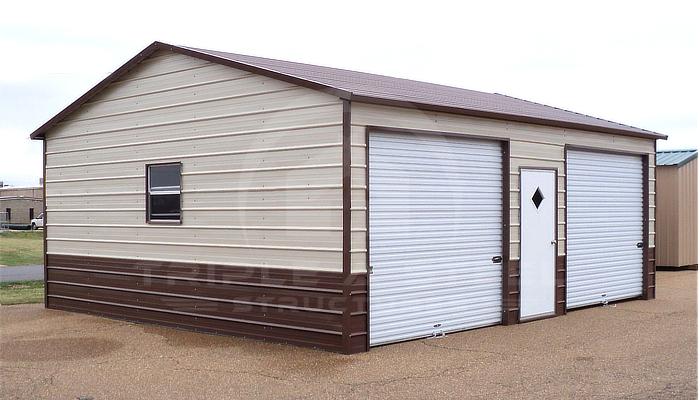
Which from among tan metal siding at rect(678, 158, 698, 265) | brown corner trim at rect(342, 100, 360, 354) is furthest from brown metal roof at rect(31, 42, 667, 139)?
tan metal siding at rect(678, 158, 698, 265)

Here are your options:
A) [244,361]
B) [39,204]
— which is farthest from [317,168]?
[39,204]

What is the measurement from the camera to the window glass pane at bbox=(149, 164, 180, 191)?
36.3ft

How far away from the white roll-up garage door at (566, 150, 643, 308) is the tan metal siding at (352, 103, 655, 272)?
11.3 inches

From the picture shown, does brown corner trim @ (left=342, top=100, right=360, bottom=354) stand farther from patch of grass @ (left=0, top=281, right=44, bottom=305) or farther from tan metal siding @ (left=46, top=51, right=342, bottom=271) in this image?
patch of grass @ (left=0, top=281, right=44, bottom=305)

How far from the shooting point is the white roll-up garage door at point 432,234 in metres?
9.48

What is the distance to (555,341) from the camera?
9.84m

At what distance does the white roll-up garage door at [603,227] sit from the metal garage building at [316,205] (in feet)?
0.13

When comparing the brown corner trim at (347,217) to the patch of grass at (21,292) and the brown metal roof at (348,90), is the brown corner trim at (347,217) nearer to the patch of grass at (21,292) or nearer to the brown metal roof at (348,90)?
the brown metal roof at (348,90)

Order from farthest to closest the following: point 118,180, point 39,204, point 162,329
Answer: point 39,204, point 118,180, point 162,329

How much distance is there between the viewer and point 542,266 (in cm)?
1167

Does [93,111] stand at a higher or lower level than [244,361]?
higher

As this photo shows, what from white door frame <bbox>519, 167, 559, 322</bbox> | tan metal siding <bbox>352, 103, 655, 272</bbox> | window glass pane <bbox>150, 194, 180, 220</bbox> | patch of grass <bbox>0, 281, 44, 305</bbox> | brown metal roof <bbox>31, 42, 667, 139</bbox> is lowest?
patch of grass <bbox>0, 281, 44, 305</bbox>

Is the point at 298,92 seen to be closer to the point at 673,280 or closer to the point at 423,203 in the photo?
the point at 423,203

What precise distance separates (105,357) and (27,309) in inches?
196
